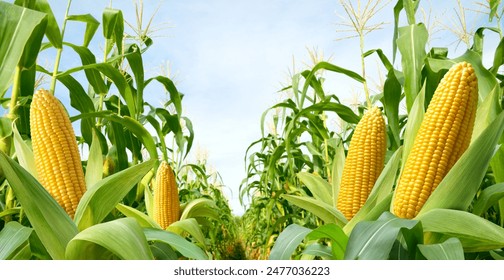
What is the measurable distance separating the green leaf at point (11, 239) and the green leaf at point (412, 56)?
1.82 m

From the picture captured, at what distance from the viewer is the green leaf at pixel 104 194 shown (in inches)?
63.9

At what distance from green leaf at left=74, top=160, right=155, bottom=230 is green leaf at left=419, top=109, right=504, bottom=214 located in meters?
1.15

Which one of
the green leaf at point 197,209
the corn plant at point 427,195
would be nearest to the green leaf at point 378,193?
the corn plant at point 427,195

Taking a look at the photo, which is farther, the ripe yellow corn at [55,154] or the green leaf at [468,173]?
the ripe yellow corn at [55,154]

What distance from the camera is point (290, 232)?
162 cm

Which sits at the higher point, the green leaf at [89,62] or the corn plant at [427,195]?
the green leaf at [89,62]

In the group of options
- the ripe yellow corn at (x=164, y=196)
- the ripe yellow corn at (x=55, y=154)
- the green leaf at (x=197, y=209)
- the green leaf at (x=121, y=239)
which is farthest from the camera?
the green leaf at (x=197, y=209)

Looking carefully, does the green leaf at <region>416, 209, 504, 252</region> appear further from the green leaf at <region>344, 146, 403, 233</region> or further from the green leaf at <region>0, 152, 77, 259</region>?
the green leaf at <region>0, 152, 77, 259</region>

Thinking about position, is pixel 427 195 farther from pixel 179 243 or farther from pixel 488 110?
pixel 179 243

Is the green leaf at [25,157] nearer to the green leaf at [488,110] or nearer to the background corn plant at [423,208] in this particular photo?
the background corn plant at [423,208]

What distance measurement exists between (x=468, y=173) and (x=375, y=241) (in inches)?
19.7

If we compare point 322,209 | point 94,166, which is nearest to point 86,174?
point 94,166

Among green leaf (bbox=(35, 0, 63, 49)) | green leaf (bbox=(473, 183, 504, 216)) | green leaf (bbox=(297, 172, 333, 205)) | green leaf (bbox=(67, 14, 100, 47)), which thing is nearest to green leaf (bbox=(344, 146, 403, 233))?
green leaf (bbox=(473, 183, 504, 216))
